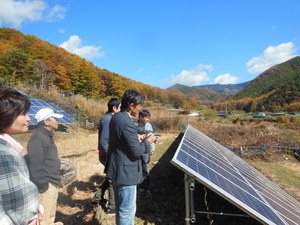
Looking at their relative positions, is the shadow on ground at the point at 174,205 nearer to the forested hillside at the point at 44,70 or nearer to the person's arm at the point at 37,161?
the person's arm at the point at 37,161

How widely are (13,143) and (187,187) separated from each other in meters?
2.00

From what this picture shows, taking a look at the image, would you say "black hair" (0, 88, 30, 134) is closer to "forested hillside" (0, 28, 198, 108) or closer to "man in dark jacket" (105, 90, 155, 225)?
"man in dark jacket" (105, 90, 155, 225)

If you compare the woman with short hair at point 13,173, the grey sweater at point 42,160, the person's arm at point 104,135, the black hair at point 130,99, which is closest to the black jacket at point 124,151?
the black hair at point 130,99

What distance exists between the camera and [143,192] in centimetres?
465

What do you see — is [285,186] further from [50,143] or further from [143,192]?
[50,143]

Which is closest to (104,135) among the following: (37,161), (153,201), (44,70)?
(37,161)

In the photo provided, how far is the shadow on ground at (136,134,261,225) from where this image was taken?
3729 mm

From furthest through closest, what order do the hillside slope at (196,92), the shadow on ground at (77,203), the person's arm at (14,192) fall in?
the hillside slope at (196,92) < the shadow on ground at (77,203) < the person's arm at (14,192)

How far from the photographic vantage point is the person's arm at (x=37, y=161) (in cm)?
220

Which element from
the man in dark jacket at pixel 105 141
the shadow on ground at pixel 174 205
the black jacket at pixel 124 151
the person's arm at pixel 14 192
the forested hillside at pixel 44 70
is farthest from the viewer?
the forested hillside at pixel 44 70

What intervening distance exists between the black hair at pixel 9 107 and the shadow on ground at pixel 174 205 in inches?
117

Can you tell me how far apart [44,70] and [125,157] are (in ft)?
104

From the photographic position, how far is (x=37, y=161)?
2.22 meters

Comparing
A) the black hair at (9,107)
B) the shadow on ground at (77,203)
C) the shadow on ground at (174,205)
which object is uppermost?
the black hair at (9,107)
